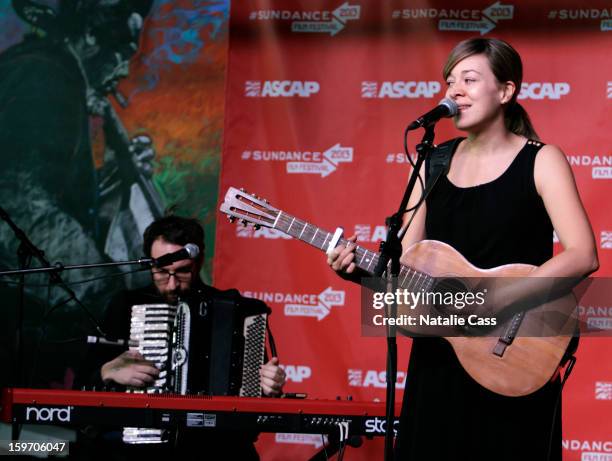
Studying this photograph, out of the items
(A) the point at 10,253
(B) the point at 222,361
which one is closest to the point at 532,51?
(B) the point at 222,361

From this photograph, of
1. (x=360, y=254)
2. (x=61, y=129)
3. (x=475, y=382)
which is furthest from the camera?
(x=61, y=129)

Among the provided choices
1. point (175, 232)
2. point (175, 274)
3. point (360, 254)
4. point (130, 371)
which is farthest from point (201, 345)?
point (360, 254)

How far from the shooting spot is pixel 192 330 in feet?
13.6

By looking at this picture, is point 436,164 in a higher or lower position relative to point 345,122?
lower

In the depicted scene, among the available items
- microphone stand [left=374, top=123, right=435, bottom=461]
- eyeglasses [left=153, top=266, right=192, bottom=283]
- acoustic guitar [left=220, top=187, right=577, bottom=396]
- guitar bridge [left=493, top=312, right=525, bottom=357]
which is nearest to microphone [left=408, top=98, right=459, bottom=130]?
microphone stand [left=374, top=123, right=435, bottom=461]

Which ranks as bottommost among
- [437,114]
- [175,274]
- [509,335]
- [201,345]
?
[201,345]

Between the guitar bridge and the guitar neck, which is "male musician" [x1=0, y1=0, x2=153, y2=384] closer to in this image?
the guitar neck

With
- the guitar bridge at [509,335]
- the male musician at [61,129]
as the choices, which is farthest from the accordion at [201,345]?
the male musician at [61,129]

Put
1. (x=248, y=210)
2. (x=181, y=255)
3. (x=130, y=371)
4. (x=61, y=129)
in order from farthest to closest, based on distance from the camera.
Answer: (x=61, y=129), (x=130, y=371), (x=181, y=255), (x=248, y=210)

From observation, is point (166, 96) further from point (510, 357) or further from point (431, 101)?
point (510, 357)

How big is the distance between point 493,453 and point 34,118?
4.53 m

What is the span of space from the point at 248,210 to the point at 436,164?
745 millimetres

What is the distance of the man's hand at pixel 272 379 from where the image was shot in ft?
13.6

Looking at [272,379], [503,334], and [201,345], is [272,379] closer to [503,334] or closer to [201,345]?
[201,345]
